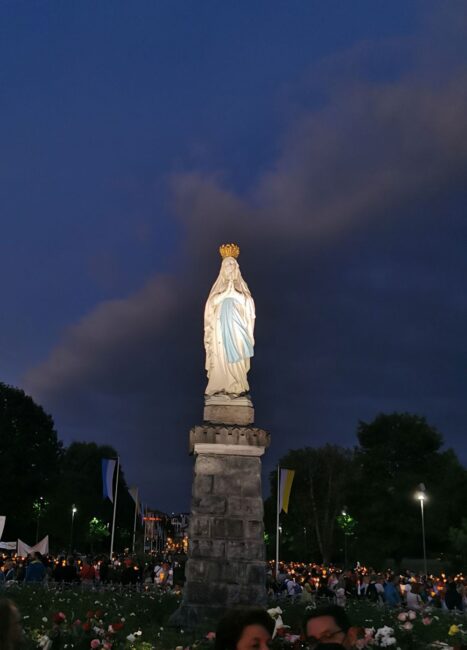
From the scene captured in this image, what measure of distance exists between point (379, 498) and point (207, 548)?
40.1 metres

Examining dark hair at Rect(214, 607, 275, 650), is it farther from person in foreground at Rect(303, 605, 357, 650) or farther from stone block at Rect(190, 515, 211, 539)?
stone block at Rect(190, 515, 211, 539)

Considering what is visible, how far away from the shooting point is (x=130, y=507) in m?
83.4

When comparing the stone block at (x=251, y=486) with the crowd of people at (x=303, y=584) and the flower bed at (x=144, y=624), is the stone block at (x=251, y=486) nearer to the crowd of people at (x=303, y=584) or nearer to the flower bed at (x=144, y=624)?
the flower bed at (x=144, y=624)

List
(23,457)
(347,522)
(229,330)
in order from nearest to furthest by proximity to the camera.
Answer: (229,330) < (23,457) < (347,522)

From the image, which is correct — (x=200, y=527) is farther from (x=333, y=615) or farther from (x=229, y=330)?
(x=333, y=615)

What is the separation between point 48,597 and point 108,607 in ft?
6.47

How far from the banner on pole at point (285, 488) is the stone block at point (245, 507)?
12.3 m

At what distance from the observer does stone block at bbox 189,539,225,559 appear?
→ 14.1m

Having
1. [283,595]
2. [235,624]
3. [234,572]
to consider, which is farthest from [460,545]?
[235,624]

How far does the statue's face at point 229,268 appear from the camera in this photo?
16.6 metres

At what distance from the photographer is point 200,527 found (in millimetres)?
14195

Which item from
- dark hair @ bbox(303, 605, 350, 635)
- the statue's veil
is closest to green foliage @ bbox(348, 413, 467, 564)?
the statue's veil

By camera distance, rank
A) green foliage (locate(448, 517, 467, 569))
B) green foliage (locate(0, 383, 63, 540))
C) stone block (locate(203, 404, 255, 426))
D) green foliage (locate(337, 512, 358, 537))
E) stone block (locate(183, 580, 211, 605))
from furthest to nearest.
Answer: green foliage (locate(337, 512, 358, 537)), green foliage (locate(0, 383, 63, 540)), green foliage (locate(448, 517, 467, 569)), stone block (locate(203, 404, 255, 426)), stone block (locate(183, 580, 211, 605))

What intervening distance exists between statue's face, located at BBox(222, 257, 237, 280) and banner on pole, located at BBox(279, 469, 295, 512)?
41.1ft
